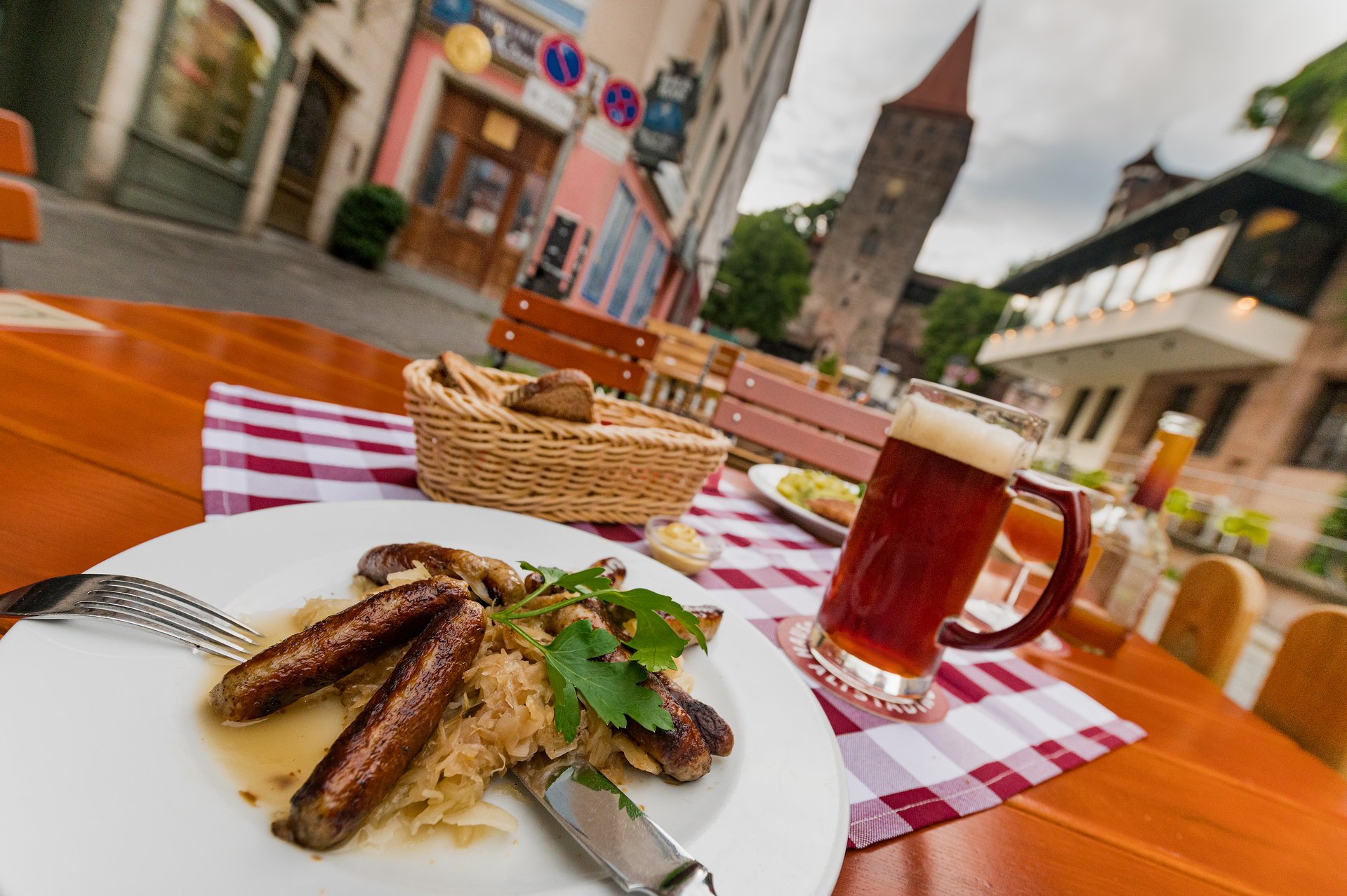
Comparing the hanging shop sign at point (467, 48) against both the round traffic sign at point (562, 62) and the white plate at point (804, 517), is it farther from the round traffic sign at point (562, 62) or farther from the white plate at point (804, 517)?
the white plate at point (804, 517)

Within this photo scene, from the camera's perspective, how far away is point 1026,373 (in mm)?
28359

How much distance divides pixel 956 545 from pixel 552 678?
80cm

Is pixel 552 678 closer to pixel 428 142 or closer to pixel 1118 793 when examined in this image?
pixel 1118 793

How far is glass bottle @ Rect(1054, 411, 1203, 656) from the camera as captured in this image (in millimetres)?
1780

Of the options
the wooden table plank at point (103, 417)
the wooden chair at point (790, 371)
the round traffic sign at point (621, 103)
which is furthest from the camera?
the wooden chair at point (790, 371)

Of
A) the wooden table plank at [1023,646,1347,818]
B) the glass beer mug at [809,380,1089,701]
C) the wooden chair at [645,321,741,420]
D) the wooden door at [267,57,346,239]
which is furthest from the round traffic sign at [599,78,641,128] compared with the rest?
the wooden table plank at [1023,646,1347,818]

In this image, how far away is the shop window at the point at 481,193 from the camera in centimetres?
1296

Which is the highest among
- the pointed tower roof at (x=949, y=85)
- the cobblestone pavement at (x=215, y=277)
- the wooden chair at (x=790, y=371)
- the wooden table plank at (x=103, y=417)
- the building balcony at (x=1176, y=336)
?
the pointed tower roof at (x=949, y=85)

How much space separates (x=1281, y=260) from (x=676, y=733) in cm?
2279

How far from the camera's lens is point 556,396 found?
123 cm

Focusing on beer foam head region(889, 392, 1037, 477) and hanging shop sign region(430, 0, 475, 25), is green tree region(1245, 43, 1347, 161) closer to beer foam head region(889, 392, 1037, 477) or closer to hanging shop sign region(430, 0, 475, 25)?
hanging shop sign region(430, 0, 475, 25)

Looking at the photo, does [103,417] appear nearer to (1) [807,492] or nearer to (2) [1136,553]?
(1) [807,492]

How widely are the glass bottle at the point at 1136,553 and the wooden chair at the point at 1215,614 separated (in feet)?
1.49

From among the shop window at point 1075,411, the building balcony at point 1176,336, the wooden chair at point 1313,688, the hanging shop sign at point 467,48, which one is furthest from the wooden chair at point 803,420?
the shop window at point 1075,411
